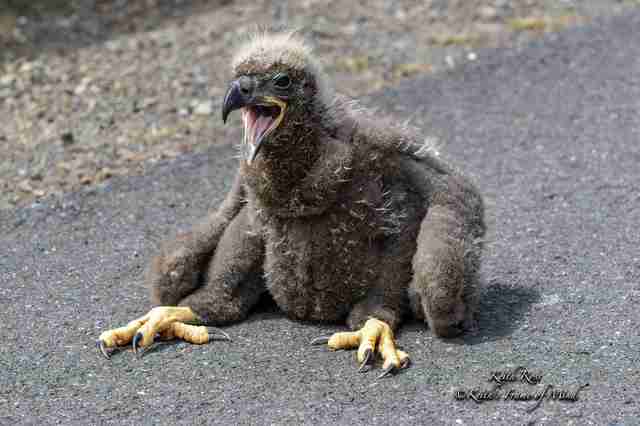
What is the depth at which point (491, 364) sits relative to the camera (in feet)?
18.6

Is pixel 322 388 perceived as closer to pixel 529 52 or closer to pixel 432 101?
pixel 432 101

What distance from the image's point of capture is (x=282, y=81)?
5.79m

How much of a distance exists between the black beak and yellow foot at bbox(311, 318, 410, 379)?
4.71ft

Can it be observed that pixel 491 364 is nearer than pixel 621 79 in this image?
Yes

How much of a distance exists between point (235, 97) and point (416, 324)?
5.75ft

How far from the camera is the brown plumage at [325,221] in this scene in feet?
19.0

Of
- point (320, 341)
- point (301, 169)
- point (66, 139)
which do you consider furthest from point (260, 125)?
point (66, 139)

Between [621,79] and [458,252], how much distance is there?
5293 mm

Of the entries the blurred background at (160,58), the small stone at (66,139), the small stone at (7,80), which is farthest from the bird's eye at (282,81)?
the small stone at (7,80)

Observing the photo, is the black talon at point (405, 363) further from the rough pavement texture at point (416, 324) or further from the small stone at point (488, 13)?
the small stone at point (488, 13)

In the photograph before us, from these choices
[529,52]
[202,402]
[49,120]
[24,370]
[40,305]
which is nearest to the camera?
[202,402]

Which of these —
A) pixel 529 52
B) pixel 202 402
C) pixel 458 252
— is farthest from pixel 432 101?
pixel 202 402

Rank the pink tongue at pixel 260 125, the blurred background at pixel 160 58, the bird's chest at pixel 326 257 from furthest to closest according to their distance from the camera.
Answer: the blurred background at pixel 160 58 < the bird's chest at pixel 326 257 < the pink tongue at pixel 260 125

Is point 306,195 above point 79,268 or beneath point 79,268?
above
